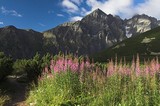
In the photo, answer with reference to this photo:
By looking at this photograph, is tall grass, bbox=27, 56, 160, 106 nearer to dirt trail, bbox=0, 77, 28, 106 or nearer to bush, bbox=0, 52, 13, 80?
dirt trail, bbox=0, 77, 28, 106

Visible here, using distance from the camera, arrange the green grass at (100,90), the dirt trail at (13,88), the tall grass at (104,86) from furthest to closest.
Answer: the dirt trail at (13,88) → the tall grass at (104,86) → the green grass at (100,90)

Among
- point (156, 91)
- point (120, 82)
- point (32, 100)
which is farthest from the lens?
point (32, 100)

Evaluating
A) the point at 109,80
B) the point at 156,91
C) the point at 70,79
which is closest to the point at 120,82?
the point at 109,80

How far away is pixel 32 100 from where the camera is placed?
63.4 feet

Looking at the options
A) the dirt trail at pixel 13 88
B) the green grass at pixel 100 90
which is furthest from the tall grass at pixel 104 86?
the dirt trail at pixel 13 88

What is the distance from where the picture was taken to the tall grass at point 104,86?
500 inches

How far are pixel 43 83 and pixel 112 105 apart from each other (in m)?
8.31

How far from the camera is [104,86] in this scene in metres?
14.1

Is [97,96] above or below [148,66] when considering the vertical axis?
below

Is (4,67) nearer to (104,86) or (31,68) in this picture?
(31,68)

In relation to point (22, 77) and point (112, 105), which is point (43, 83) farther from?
point (22, 77)

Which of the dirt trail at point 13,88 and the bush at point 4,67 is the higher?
the bush at point 4,67

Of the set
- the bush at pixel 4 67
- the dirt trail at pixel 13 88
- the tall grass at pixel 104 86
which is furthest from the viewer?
the bush at pixel 4 67

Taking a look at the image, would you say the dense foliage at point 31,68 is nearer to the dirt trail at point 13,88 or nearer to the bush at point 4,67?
the dirt trail at point 13,88
